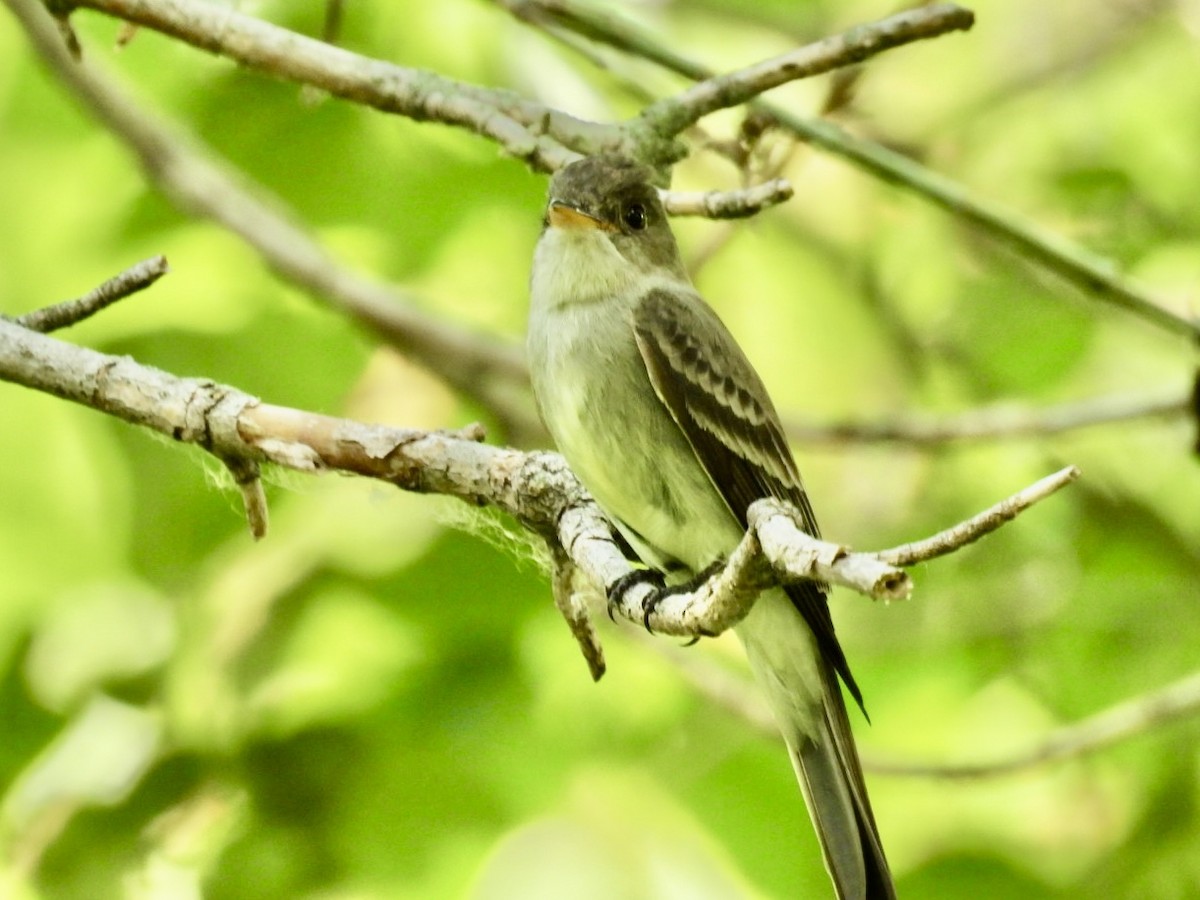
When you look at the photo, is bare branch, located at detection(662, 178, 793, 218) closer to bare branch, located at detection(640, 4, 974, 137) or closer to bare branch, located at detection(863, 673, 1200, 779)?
bare branch, located at detection(640, 4, 974, 137)

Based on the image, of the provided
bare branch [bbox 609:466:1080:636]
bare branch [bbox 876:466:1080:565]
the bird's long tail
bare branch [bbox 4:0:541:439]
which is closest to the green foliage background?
bare branch [bbox 4:0:541:439]

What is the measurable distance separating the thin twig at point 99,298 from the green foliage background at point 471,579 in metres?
0.55

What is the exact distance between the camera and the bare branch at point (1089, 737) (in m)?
2.78

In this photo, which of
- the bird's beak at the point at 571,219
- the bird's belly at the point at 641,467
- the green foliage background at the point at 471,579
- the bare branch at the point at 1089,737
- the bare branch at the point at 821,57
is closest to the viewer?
the bare branch at the point at 821,57

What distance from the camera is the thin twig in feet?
6.33

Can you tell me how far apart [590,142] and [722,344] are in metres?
0.40

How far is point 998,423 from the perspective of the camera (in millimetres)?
3334

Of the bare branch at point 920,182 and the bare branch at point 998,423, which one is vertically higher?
the bare branch at point 920,182

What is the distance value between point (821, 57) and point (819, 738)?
1.14 m

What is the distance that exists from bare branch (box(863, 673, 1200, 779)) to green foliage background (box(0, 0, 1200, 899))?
13 centimetres

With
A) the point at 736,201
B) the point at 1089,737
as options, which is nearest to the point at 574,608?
the point at 736,201

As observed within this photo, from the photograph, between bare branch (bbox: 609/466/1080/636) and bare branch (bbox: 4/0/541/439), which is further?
bare branch (bbox: 4/0/541/439)

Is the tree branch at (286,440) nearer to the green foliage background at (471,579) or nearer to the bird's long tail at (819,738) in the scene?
the green foliage background at (471,579)

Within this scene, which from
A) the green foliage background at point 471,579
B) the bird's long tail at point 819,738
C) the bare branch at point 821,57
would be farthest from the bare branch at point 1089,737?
the bare branch at point 821,57
